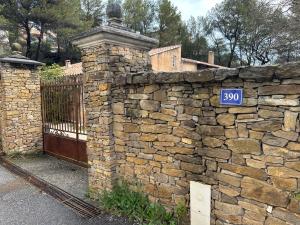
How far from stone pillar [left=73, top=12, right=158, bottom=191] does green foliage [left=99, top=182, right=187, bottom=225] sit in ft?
0.61

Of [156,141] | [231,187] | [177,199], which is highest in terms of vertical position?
[156,141]

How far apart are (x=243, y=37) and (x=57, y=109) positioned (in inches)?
1028

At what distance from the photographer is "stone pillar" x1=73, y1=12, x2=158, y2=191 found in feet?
13.0

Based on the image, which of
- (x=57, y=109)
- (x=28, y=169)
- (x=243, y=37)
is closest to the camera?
(x=28, y=169)

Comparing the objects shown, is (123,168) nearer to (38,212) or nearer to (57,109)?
(38,212)

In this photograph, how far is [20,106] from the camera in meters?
7.34

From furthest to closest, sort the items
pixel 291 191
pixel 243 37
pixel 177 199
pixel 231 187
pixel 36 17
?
pixel 243 37 < pixel 36 17 < pixel 177 199 < pixel 231 187 < pixel 291 191

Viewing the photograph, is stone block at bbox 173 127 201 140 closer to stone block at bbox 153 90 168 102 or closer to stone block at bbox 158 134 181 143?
stone block at bbox 158 134 181 143

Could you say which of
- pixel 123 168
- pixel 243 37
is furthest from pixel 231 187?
pixel 243 37

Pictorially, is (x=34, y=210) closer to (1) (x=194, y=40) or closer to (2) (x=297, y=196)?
(2) (x=297, y=196)

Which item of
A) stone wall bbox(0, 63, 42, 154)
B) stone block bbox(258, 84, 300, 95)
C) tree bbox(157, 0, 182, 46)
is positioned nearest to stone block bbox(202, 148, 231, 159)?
stone block bbox(258, 84, 300, 95)

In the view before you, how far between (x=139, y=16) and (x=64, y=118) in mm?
25316

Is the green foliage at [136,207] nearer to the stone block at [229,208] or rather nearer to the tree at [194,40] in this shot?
the stone block at [229,208]

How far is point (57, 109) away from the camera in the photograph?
6.90m
